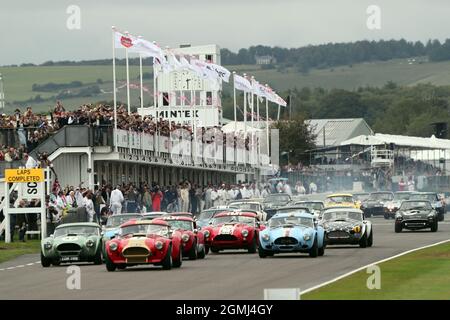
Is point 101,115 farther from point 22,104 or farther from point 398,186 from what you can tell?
point 22,104

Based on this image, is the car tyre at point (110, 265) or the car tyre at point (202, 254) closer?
the car tyre at point (110, 265)

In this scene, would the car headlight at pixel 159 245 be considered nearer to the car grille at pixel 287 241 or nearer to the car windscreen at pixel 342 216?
the car grille at pixel 287 241

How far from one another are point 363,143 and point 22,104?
34.6 meters

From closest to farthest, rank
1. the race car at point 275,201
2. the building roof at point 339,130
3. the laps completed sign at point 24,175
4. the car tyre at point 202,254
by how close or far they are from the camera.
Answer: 1. the car tyre at point 202,254
2. the laps completed sign at point 24,175
3. the race car at point 275,201
4. the building roof at point 339,130

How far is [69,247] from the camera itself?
125ft

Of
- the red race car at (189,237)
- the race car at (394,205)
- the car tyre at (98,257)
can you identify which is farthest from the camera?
the race car at (394,205)

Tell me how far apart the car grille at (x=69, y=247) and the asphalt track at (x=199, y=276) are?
537 mm

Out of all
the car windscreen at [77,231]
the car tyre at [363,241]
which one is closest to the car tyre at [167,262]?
the car windscreen at [77,231]

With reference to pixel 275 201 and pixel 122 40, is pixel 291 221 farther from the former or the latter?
pixel 275 201

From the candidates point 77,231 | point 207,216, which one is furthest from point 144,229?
point 207,216

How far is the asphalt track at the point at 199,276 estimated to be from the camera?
90.0 ft

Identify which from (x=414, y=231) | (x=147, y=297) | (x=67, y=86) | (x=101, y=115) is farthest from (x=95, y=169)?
(x=67, y=86)

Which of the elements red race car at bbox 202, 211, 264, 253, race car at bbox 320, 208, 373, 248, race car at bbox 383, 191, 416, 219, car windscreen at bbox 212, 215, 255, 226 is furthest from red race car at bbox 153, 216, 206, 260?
race car at bbox 383, 191, 416, 219

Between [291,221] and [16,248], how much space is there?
1128 cm
